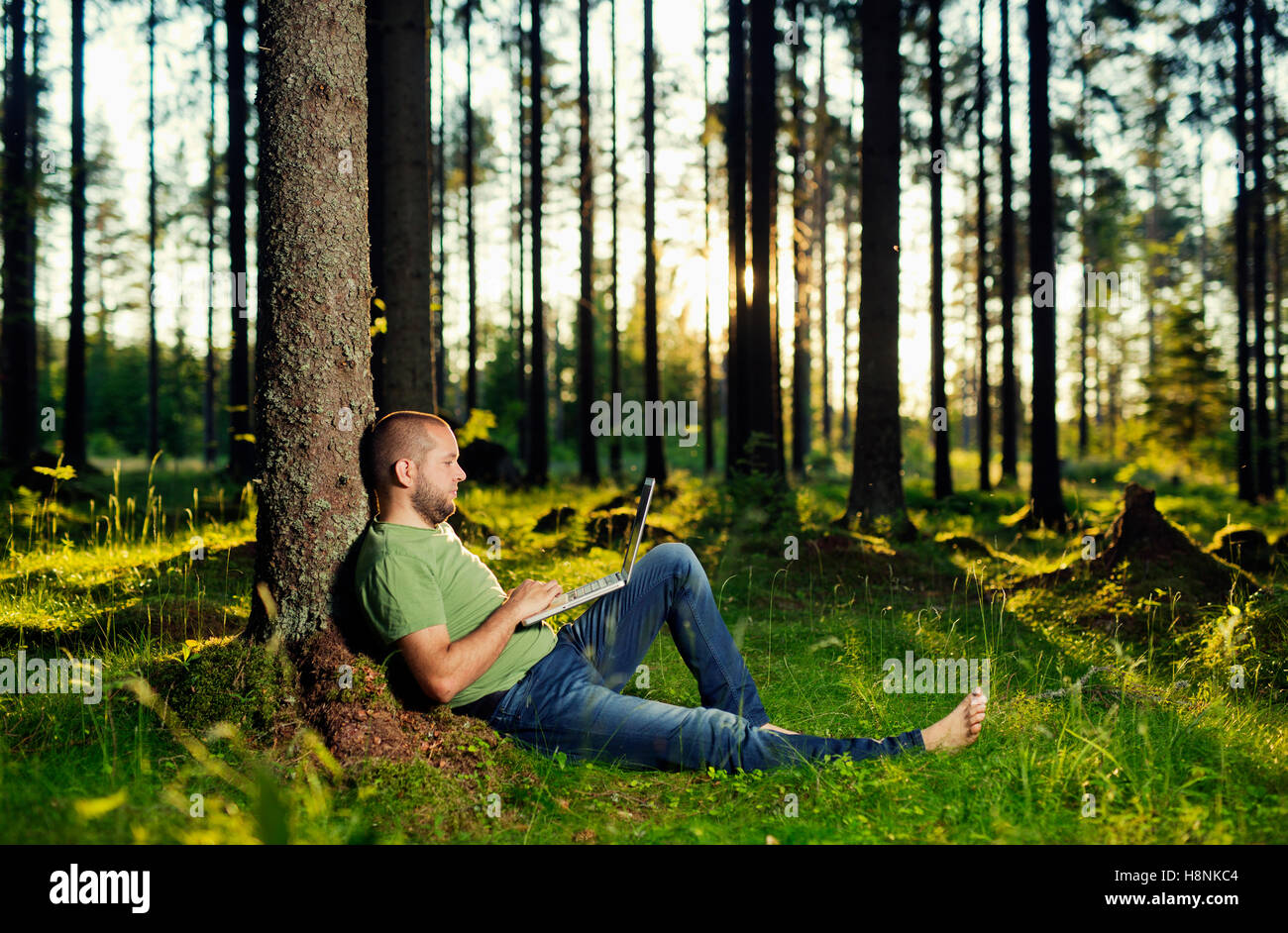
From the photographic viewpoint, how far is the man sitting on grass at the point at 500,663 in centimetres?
299

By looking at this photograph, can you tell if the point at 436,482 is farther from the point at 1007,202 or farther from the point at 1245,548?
the point at 1007,202

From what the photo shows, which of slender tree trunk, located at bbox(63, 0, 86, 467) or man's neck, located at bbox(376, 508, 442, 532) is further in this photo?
slender tree trunk, located at bbox(63, 0, 86, 467)

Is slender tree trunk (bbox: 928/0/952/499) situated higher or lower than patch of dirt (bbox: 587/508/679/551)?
higher

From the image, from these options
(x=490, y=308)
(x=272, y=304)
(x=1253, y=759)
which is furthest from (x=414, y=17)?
(x=490, y=308)

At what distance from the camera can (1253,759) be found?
10.8 feet

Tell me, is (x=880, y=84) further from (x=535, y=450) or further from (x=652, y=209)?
(x=535, y=450)

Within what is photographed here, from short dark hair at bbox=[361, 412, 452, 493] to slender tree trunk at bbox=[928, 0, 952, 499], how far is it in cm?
1206

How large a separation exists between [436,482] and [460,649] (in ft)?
2.30

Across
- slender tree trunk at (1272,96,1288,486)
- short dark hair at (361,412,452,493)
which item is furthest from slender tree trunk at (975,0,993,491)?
short dark hair at (361,412,452,493)

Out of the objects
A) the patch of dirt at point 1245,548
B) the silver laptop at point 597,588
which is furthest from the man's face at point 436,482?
the patch of dirt at point 1245,548

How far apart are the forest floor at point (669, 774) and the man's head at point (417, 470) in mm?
687

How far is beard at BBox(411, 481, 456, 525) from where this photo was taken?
3.20 m

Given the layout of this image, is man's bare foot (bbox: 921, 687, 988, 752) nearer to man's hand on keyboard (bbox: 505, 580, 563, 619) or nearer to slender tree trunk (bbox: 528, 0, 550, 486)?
man's hand on keyboard (bbox: 505, 580, 563, 619)

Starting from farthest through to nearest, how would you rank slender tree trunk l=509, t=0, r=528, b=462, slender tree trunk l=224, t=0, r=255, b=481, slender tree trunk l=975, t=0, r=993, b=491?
slender tree trunk l=509, t=0, r=528, b=462 < slender tree trunk l=975, t=0, r=993, b=491 < slender tree trunk l=224, t=0, r=255, b=481
